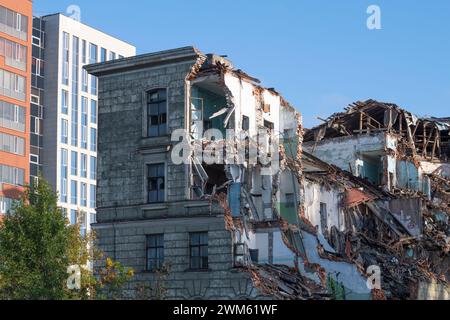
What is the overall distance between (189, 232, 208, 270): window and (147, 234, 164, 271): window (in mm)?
1491

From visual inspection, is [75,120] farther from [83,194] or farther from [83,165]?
[83,194]

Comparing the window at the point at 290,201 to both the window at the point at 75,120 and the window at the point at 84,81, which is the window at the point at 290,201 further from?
the window at the point at 84,81

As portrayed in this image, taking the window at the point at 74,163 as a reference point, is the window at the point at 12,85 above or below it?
above

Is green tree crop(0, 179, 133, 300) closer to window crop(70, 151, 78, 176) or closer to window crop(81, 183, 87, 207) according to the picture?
window crop(70, 151, 78, 176)

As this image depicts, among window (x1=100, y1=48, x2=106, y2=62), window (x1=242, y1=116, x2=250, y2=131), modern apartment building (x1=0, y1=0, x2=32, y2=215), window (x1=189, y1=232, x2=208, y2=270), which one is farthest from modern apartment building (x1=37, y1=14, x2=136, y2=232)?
window (x1=189, y1=232, x2=208, y2=270)

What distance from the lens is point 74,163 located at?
8844cm

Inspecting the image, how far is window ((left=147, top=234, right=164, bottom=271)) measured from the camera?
3778 cm

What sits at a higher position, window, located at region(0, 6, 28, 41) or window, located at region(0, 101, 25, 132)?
window, located at region(0, 6, 28, 41)

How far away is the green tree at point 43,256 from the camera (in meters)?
32.6

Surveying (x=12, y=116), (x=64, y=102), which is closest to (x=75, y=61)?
(x=64, y=102)

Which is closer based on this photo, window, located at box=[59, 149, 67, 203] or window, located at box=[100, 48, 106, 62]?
window, located at box=[59, 149, 67, 203]

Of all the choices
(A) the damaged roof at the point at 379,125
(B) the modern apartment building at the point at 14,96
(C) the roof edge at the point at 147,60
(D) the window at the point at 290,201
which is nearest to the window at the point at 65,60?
(B) the modern apartment building at the point at 14,96

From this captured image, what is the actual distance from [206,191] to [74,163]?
170ft

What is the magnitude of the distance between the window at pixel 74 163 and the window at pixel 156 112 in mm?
49983
